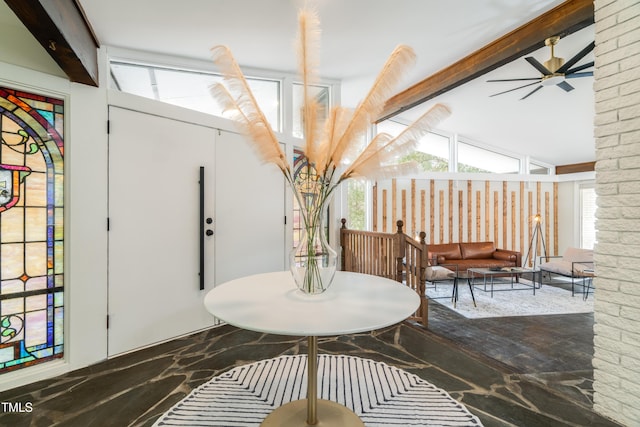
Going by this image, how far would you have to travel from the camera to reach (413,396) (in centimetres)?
195

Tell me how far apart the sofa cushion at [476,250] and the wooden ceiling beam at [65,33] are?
6.08 meters

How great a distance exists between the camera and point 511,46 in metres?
3.21

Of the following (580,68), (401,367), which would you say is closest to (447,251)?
(580,68)

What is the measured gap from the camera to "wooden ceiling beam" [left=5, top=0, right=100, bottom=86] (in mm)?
1432

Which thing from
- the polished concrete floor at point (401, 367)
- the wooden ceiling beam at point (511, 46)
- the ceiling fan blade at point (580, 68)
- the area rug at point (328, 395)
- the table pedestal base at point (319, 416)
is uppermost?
the wooden ceiling beam at point (511, 46)

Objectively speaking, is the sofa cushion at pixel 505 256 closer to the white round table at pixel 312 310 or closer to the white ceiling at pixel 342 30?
the white ceiling at pixel 342 30

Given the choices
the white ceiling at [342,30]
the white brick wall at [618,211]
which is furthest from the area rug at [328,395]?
the white ceiling at [342,30]

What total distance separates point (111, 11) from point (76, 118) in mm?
793

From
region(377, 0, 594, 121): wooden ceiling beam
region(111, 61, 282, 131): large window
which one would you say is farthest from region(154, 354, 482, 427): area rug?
region(377, 0, 594, 121): wooden ceiling beam

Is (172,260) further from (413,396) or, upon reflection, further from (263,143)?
(413,396)

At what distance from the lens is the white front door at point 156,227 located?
8.04ft

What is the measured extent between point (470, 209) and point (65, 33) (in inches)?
274

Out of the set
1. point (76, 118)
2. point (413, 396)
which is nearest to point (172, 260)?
point (76, 118)

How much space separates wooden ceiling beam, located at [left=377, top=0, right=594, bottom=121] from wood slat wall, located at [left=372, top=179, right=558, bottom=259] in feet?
7.10
